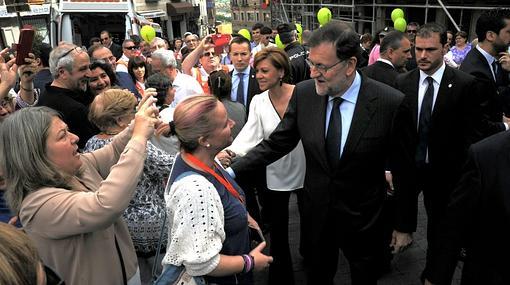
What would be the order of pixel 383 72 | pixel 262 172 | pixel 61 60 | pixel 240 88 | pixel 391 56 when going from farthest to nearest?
1. pixel 240 88
2. pixel 391 56
3. pixel 383 72
4. pixel 262 172
5. pixel 61 60

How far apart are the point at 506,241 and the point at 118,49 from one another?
9467 mm

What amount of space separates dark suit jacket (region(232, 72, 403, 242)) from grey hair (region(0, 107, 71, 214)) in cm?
138

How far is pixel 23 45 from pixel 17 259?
2869mm

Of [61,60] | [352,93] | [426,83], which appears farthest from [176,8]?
[352,93]

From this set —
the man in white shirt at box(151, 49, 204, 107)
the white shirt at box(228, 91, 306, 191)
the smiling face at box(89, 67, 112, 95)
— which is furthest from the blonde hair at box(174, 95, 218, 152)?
the man in white shirt at box(151, 49, 204, 107)

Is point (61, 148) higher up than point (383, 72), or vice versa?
point (61, 148)

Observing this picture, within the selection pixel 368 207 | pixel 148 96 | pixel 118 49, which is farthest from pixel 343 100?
pixel 118 49

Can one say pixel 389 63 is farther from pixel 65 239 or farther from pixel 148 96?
pixel 65 239

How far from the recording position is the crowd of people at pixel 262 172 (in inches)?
62.2

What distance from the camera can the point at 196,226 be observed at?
5.14 ft

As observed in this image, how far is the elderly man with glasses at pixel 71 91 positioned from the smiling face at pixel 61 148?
1.46 meters

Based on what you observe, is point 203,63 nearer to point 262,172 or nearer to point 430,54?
point 262,172

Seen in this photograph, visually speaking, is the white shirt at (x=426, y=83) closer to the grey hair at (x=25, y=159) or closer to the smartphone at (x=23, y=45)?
the grey hair at (x=25, y=159)

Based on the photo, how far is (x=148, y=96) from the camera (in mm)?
2115
